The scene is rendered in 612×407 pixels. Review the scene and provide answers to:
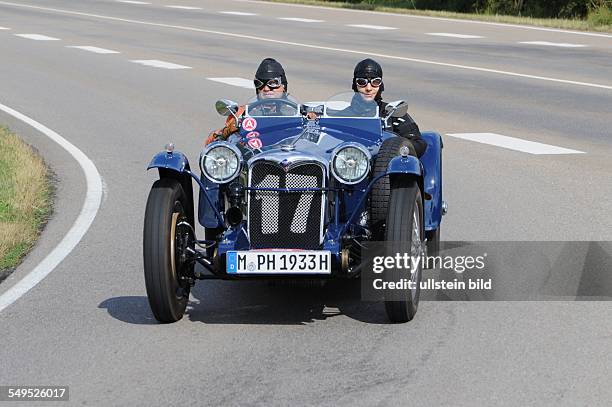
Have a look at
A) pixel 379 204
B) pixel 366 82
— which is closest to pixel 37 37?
pixel 366 82

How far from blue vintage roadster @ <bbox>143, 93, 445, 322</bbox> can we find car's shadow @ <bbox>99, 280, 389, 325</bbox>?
0.84 ft

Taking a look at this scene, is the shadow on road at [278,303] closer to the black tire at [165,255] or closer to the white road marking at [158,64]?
the black tire at [165,255]

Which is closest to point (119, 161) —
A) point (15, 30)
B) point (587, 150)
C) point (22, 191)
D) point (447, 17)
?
point (22, 191)

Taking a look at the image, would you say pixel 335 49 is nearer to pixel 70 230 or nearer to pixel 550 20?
pixel 550 20

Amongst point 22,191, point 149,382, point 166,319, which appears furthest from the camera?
point 22,191

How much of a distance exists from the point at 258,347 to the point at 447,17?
31.2 metres

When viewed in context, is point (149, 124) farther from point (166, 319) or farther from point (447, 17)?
point (447, 17)

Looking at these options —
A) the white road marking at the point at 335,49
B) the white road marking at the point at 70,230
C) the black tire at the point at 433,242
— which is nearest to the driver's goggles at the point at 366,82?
the black tire at the point at 433,242

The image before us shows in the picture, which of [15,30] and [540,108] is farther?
[15,30]

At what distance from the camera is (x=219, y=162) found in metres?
8.29

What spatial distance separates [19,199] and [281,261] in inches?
203

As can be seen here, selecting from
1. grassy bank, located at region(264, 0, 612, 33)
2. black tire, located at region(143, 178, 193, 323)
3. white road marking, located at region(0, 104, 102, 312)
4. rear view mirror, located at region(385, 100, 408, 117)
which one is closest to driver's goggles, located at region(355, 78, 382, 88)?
rear view mirror, located at region(385, 100, 408, 117)

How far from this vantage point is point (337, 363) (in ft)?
23.6

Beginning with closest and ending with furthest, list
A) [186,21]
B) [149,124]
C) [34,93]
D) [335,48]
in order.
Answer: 1. [149,124]
2. [34,93]
3. [335,48]
4. [186,21]
